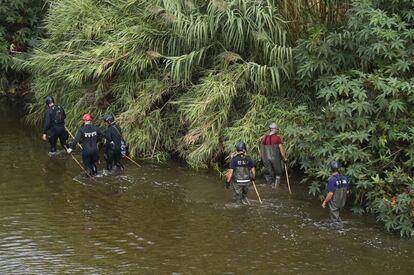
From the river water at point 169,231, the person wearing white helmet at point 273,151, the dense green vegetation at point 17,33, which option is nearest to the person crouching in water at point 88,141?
the river water at point 169,231

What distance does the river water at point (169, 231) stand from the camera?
33.3 ft

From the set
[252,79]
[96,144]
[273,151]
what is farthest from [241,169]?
[96,144]

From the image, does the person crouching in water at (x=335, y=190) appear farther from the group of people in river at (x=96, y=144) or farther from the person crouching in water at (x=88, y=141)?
the person crouching in water at (x=88, y=141)

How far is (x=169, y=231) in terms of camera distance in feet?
37.9

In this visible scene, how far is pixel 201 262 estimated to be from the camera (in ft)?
33.7

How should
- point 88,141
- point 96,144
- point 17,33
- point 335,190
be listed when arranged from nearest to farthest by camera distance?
point 335,190
point 88,141
point 96,144
point 17,33

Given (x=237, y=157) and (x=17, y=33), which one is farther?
(x=17, y=33)

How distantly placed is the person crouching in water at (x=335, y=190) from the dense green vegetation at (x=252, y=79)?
18.7 inches

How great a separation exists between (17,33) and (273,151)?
12702mm

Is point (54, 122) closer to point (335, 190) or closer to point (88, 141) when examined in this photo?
Answer: point (88, 141)

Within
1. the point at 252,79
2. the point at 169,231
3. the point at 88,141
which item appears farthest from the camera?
the point at 252,79

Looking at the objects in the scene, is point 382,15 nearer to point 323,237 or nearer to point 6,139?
point 323,237

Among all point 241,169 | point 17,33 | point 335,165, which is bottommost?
point 241,169

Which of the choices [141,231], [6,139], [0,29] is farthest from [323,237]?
[0,29]
